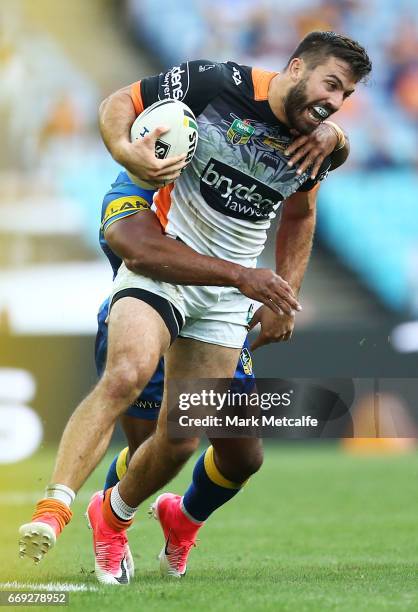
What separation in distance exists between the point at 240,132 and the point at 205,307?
77cm

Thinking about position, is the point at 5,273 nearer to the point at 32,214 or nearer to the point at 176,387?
the point at 32,214

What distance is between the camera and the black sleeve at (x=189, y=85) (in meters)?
4.96

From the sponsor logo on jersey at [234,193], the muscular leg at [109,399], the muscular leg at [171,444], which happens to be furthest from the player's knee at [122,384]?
the sponsor logo on jersey at [234,193]

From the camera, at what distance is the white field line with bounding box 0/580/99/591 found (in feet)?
15.0

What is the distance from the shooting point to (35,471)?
1166 centimetres

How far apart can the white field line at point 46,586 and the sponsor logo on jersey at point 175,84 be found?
6.61 feet

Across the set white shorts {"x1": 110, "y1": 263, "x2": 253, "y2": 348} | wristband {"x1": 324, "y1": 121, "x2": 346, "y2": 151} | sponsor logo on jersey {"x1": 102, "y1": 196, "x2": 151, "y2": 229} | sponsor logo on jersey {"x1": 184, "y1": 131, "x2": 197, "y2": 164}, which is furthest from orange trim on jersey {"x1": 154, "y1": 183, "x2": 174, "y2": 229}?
wristband {"x1": 324, "y1": 121, "x2": 346, "y2": 151}

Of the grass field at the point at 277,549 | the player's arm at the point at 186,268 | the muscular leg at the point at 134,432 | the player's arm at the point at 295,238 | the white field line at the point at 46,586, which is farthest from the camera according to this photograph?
the muscular leg at the point at 134,432

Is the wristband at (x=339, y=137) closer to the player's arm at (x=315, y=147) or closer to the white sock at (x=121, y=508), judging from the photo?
the player's arm at (x=315, y=147)

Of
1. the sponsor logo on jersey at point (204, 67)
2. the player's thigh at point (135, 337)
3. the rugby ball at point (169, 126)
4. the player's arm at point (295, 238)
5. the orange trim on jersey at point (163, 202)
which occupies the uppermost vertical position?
the sponsor logo on jersey at point (204, 67)

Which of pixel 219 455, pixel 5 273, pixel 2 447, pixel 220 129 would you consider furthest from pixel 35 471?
pixel 220 129

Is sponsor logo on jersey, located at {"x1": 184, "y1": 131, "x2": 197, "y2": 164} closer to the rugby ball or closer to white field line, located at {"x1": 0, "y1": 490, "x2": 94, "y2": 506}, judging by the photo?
the rugby ball

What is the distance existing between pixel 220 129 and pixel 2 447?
323 inches

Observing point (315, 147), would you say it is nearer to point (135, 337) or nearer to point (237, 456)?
point (135, 337)
